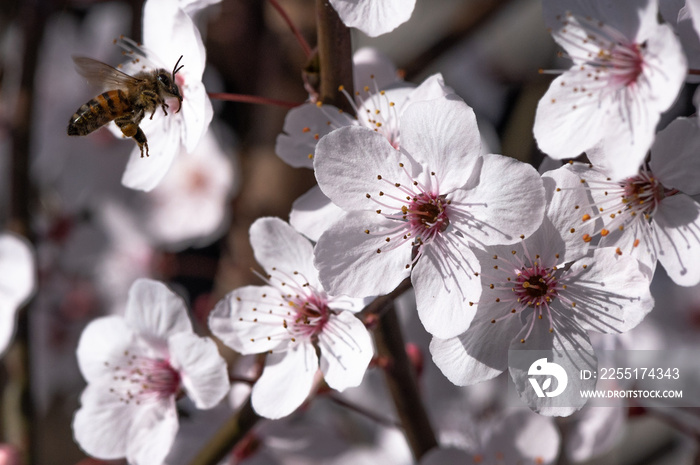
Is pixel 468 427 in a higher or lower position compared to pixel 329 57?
lower

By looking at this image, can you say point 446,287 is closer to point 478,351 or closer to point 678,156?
point 478,351

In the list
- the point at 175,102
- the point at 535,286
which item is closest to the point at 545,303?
the point at 535,286

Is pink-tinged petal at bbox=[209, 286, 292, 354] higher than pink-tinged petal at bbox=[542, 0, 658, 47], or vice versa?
pink-tinged petal at bbox=[542, 0, 658, 47]

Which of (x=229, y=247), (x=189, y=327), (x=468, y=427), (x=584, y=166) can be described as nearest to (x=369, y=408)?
(x=468, y=427)

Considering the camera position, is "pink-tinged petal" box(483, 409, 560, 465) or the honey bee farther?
"pink-tinged petal" box(483, 409, 560, 465)

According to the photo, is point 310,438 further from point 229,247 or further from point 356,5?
point 356,5

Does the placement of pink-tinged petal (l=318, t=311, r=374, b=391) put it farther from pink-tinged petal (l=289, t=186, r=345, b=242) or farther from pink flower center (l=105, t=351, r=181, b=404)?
pink flower center (l=105, t=351, r=181, b=404)

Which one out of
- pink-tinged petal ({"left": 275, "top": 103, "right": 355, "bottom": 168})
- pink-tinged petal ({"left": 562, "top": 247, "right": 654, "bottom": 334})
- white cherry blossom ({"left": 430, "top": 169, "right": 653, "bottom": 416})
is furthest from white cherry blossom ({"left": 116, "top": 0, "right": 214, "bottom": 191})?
pink-tinged petal ({"left": 562, "top": 247, "right": 654, "bottom": 334})
